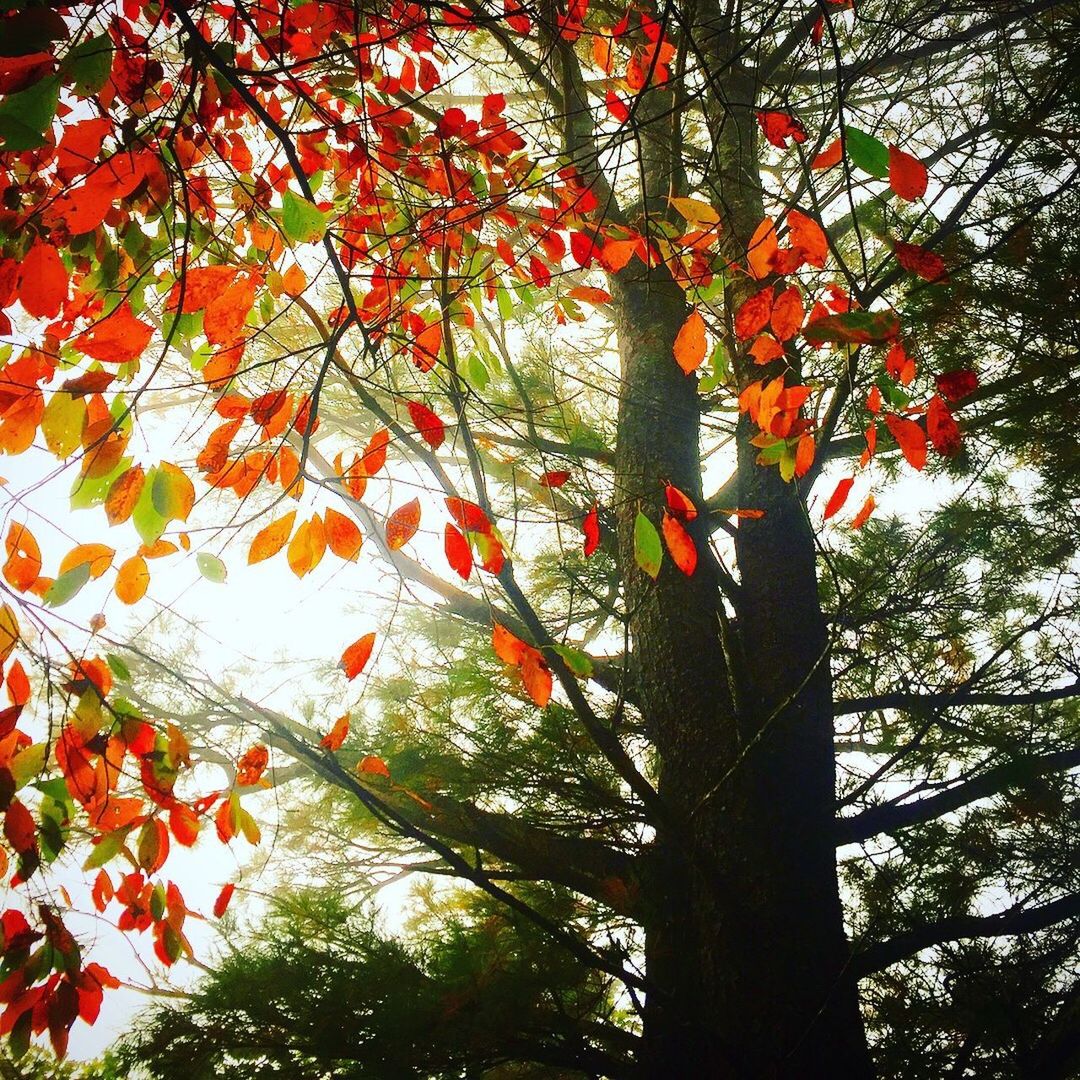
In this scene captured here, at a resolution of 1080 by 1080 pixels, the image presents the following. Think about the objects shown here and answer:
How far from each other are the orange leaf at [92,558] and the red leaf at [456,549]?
26.1 inches

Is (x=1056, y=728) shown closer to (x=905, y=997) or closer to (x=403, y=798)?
(x=905, y=997)

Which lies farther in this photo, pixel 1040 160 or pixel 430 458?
pixel 1040 160

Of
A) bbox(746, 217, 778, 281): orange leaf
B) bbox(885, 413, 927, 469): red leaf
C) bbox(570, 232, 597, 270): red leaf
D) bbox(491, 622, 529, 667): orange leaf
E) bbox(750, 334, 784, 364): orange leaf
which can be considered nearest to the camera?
bbox(491, 622, 529, 667): orange leaf

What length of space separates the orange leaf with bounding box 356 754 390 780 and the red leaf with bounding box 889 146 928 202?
2.20 m

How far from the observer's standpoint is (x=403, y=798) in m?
2.23

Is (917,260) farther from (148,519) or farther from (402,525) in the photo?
(148,519)

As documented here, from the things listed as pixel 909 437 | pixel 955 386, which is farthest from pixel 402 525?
pixel 955 386

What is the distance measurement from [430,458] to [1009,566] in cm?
273

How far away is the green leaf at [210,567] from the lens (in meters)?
1.33

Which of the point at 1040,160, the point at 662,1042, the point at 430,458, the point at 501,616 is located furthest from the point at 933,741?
the point at 430,458

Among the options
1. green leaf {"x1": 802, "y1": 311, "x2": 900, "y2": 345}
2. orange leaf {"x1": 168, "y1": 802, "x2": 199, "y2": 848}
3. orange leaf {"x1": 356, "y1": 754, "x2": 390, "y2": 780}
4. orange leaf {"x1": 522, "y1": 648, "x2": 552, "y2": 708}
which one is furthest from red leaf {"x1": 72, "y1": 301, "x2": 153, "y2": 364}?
Result: orange leaf {"x1": 356, "y1": 754, "x2": 390, "y2": 780}

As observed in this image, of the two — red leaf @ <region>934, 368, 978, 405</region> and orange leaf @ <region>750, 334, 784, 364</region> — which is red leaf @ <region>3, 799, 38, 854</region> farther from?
red leaf @ <region>934, 368, 978, 405</region>

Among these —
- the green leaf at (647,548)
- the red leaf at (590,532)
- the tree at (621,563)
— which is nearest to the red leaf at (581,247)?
the tree at (621,563)

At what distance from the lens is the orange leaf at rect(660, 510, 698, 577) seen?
81.5 inches
